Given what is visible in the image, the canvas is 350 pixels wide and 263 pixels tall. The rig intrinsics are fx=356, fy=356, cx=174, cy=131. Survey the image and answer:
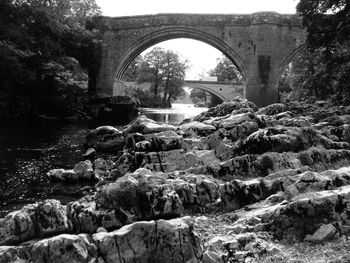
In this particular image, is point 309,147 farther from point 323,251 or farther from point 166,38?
point 166,38

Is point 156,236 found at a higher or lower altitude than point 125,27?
lower

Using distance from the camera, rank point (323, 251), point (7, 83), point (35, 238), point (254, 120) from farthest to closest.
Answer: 1. point (7, 83)
2. point (254, 120)
3. point (35, 238)
4. point (323, 251)

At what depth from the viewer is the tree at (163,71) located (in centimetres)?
6162

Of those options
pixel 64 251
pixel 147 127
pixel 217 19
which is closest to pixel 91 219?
pixel 64 251

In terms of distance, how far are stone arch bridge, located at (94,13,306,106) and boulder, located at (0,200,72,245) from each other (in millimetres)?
28252

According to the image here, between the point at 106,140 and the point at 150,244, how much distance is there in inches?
427

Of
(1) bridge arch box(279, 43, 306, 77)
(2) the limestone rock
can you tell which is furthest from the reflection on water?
(2) the limestone rock

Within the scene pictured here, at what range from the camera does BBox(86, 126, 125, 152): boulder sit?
14898 mm

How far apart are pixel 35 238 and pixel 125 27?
98.9 feet

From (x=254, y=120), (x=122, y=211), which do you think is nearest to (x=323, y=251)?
(x=122, y=211)

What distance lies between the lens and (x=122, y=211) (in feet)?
19.5

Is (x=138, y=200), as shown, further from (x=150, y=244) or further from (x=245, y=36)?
(x=245, y=36)

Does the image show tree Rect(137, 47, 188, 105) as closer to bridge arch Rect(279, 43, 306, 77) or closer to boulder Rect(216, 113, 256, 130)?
bridge arch Rect(279, 43, 306, 77)

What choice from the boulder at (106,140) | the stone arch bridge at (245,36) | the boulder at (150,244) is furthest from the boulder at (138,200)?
the stone arch bridge at (245,36)
